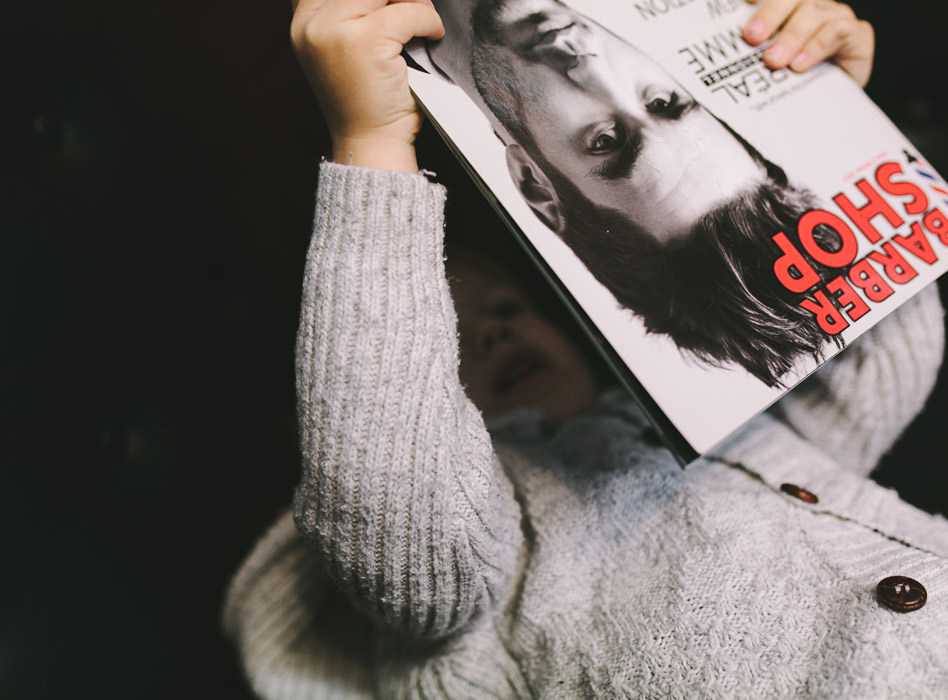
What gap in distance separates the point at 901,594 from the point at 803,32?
392 millimetres

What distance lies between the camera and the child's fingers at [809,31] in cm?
42

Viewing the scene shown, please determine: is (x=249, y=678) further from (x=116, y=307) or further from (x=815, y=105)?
(x=815, y=105)

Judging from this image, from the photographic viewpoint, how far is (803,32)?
430mm

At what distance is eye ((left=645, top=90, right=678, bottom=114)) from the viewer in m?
0.38

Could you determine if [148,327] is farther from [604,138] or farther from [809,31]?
[809,31]

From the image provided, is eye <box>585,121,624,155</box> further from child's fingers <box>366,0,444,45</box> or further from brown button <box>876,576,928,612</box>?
brown button <box>876,576,928,612</box>

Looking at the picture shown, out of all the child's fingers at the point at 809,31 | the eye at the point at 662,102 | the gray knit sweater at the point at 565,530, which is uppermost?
the child's fingers at the point at 809,31

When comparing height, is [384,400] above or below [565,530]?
above

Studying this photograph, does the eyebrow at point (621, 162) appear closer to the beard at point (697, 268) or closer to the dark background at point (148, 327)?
the beard at point (697, 268)

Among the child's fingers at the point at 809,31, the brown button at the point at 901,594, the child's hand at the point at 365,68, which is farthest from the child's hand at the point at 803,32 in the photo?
the brown button at the point at 901,594

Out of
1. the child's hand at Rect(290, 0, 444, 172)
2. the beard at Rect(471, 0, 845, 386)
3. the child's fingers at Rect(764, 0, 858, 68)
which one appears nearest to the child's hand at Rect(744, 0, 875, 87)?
the child's fingers at Rect(764, 0, 858, 68)

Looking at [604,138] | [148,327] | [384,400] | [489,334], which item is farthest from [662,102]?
[148,327]

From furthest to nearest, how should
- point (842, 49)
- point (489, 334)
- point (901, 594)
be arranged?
point (489, 334), point (842, 49), point (901, 594)

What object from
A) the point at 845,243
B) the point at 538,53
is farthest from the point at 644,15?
the point at 845,243
